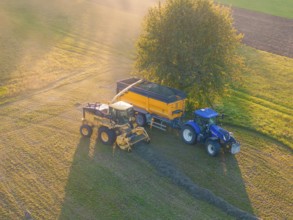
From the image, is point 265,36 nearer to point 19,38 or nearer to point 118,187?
point 19,38

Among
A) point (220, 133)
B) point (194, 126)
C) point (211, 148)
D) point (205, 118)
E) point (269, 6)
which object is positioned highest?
point (269, 6)

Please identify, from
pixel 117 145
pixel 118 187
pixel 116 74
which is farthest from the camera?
pixel 116 74

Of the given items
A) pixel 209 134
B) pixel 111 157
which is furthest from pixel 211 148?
pixel 111 157

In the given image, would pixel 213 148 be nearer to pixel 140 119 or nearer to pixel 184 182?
pixel 184 182

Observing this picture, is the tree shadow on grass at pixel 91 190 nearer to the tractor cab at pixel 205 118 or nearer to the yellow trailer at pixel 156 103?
the yellow trailer at pixel 156 103

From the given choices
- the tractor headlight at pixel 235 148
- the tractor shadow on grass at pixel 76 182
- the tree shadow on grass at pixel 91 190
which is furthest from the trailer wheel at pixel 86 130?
the tractor headlight at pixel 235 148

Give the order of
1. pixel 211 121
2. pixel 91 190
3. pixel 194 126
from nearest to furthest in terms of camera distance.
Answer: pixel 91 190 → pixel 211 121 → pixel 194 126

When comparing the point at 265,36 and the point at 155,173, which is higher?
the point at 265,36

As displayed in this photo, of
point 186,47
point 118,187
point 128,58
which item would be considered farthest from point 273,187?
point 128,58
